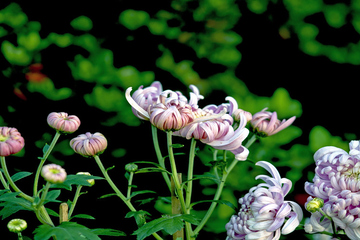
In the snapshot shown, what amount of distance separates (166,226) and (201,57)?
81cm

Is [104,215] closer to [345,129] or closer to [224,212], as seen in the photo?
[224,212]

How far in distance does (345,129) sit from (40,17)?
129 cm

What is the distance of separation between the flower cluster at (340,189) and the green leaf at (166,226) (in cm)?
33

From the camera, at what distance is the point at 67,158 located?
181 cm

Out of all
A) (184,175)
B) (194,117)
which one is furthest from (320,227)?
(184,175)

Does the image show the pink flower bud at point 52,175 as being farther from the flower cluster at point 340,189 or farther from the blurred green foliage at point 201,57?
the blurred green foliage at point 201,57

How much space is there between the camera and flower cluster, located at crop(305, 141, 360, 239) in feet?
3.63

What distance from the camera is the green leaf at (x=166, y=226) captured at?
1180mm

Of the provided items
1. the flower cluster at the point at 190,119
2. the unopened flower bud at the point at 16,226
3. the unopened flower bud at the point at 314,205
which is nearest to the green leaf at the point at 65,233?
the unopened flower bud at the point at 16,226

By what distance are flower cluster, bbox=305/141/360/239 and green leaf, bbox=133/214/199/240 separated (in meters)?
0.33

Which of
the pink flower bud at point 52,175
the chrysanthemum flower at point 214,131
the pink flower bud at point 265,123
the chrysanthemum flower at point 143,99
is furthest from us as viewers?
the pink flower bud at point 265,123

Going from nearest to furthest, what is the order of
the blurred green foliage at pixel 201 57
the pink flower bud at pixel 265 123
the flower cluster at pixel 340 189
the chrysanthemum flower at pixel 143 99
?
the flower cluster at pixel 340 189 < the chrysanthemum flower at pixel 143 99 < the pink flower bud at pixel 265 123 < the blurred green foliage at pixel 201 57

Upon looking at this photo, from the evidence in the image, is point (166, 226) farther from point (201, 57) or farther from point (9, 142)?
point (201, 57)

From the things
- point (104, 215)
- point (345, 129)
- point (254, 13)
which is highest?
point (254, 13)
